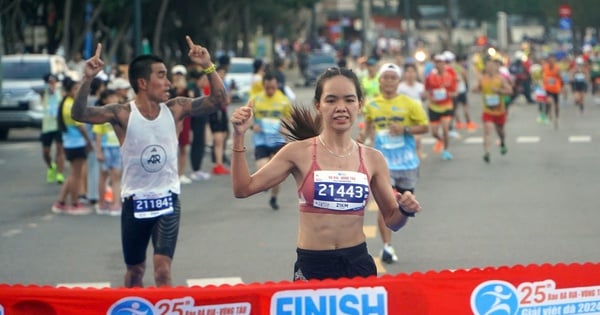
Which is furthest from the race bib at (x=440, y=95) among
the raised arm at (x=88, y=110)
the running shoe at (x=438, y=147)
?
the raised arm at (x=88, y=110)

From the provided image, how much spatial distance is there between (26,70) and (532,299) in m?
28.1

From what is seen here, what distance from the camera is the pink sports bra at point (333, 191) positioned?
22.6 feet

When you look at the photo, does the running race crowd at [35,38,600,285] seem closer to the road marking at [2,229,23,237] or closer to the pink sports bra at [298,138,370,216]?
the pink sports bra at [298,138,370,216]

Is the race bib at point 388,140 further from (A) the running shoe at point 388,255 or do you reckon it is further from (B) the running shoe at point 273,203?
(B) the running shoe at point 273,203

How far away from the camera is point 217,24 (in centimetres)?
6562

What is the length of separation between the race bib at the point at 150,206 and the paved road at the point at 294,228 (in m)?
2.46

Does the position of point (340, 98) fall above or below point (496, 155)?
above

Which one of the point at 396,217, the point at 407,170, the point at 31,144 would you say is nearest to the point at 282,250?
the point at 407,170

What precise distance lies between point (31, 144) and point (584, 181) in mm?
14534

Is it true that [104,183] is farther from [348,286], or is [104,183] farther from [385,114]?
[348,286]

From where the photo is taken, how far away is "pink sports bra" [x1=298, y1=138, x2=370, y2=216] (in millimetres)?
6887

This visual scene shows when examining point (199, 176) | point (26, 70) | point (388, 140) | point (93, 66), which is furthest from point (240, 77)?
point (93, 66)

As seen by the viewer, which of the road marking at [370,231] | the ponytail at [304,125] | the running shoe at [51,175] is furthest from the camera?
the running shoe at [51,175]

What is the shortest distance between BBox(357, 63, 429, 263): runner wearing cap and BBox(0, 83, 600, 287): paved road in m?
0.61
